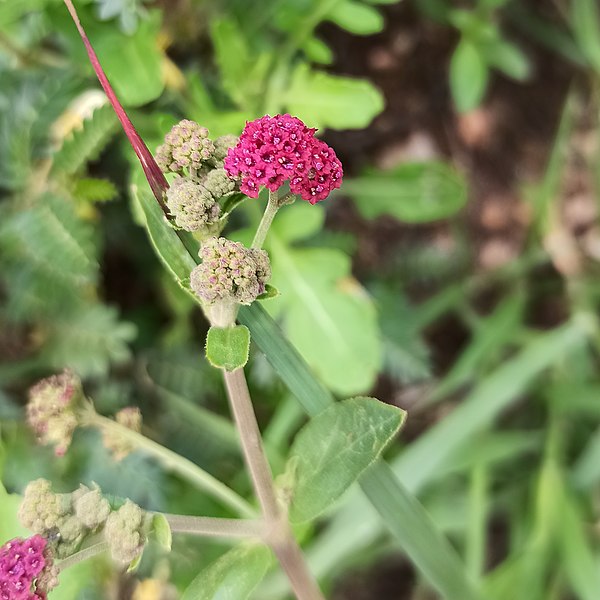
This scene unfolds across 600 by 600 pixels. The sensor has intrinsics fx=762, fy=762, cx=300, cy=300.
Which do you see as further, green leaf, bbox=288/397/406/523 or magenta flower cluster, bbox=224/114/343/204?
green leaf, bbox=288/397/406/523

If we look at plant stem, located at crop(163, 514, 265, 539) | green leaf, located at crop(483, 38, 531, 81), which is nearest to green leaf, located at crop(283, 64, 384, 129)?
green leaf, located at crop(483, 38, 531, 81)

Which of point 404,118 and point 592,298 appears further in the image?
point 404,118

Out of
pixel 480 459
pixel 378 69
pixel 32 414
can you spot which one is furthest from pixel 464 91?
pixel 32 414

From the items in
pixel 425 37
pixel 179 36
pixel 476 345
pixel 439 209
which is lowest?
pixel 476 345

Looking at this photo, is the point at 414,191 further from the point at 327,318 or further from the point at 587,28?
the point at 587,28

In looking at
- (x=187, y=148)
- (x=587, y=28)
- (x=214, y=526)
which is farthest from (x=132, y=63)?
(x=587, y=28)

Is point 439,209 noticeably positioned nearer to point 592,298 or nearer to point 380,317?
point 380,317

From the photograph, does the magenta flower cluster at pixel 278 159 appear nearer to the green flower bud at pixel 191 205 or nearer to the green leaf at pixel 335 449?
the green flower bud at pixel 191 205

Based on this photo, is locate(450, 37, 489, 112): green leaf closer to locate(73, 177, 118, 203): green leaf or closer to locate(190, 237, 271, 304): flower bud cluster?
locate(73, 177, 118, 203): green leaf
